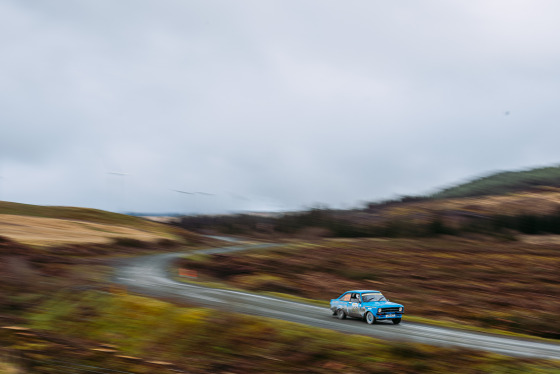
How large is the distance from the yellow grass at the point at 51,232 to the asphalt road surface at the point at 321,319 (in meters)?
25.5

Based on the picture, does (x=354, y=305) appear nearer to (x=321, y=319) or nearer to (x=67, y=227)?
(x=321, y=319)

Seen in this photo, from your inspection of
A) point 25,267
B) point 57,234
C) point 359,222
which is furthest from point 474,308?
point 359,222

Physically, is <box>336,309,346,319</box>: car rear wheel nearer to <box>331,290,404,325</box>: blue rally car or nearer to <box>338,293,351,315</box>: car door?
<box>331,290,404,325</box>: blue rally car

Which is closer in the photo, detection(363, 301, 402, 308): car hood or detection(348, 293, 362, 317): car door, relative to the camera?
detection(363, 301, 402, 308): car hood

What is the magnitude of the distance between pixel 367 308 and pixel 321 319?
2015 mm

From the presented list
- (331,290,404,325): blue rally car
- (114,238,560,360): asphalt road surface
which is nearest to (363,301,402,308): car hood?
(331,290,404,325): blue rally car

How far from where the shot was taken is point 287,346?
51.8 feet

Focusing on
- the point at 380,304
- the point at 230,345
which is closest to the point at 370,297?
the point at 380,304

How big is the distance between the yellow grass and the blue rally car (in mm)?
39051

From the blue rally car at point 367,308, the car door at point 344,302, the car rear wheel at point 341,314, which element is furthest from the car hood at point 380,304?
the car rear wheel at point 341,314

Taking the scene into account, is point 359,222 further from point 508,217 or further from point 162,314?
point 162,314

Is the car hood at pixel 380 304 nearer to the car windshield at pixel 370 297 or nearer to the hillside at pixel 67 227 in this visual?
the car windshield at pixel 370 297

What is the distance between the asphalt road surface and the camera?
56.4 ft

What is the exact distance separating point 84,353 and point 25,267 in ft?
58.0
